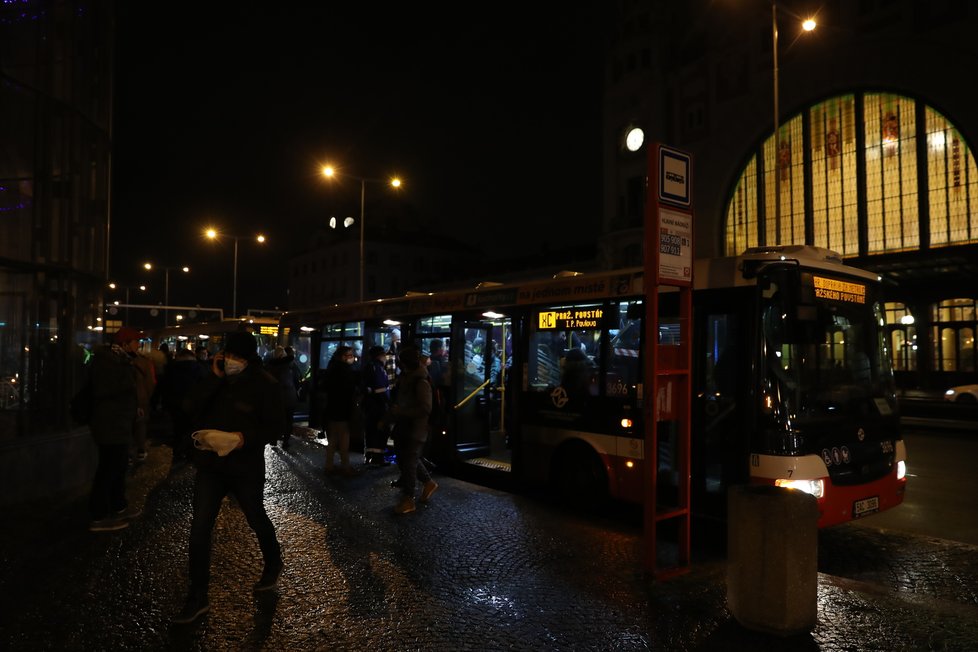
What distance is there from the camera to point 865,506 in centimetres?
649

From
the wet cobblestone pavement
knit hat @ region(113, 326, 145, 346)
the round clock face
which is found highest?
the round clock face

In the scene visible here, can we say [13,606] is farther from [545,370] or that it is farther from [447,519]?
[545,370]

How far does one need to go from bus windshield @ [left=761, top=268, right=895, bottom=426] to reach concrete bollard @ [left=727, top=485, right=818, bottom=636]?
1.75m

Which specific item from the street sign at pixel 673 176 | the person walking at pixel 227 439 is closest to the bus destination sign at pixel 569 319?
the street sign at pixel 673 176

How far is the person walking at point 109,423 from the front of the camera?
6566mm

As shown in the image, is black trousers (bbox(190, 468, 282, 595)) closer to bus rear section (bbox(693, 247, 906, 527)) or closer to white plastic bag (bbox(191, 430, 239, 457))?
white plastic bag (bbox(191, 430, 239, 457))

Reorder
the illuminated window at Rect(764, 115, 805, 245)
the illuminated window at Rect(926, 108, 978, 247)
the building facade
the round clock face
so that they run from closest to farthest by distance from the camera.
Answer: the illuminated window at Rect(926, 108, 978, 247)
the building facade
the illuminated window at Rect(764, 115, 805, 245)
the round clock face

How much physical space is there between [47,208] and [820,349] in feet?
28.9

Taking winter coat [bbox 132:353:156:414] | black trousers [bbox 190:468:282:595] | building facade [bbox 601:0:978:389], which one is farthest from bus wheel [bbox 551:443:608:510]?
building facade [bbox 601:0:978:389]

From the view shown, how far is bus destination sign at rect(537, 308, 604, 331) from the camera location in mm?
8164

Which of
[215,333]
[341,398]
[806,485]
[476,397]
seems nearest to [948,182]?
[476,397]

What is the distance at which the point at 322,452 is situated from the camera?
1219cm

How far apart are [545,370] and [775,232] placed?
91.6ft

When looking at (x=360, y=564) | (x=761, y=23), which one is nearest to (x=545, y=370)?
(x=360, y=564)
